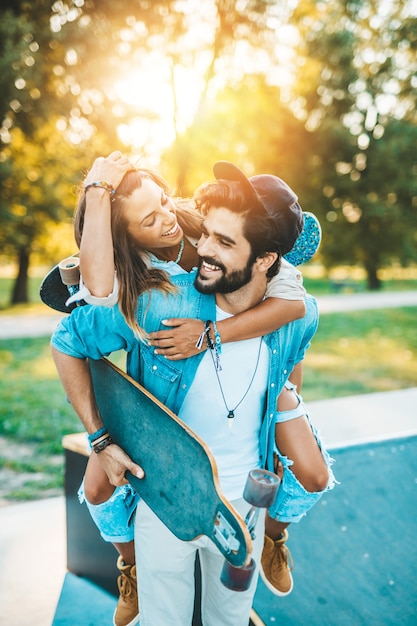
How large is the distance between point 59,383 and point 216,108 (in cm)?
1374

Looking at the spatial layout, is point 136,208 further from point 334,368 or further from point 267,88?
point 267,88

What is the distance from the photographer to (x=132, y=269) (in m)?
1.77

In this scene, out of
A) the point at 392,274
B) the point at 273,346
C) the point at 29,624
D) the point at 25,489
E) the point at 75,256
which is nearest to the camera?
the point at 273,346

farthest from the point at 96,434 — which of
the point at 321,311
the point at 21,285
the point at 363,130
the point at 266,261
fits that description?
the point at 363,130

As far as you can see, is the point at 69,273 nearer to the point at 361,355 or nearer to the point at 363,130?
the point at 361,355

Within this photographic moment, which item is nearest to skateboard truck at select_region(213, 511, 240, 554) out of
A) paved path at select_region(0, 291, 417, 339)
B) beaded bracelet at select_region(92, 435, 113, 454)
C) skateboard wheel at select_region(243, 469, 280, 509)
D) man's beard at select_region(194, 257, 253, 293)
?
skateboard wheel at select_region(243, 469, 280, 509)

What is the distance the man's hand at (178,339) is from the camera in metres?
1.61

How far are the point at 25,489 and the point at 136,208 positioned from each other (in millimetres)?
3221

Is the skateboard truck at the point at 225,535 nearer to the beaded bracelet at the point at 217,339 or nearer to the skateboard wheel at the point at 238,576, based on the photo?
the skateboard wheel at the point at 238,576

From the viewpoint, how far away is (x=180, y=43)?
49.4 ft

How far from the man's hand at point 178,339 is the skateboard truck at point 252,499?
1.56ft

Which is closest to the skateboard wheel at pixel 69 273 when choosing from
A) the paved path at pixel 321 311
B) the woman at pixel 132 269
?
the woman at pixel 132 269

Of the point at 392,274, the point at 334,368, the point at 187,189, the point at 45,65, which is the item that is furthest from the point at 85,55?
the point at 392,274

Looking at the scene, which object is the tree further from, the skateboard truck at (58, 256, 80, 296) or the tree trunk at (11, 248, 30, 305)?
the skateboard truck at (58, 256, 80, 296)
